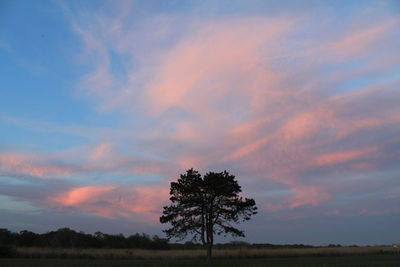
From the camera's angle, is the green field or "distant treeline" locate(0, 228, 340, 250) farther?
"distant treeline" locate(0, 228, 340, 250)

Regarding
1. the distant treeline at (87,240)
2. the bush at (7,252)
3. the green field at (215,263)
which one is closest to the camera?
the green field at (215,263)

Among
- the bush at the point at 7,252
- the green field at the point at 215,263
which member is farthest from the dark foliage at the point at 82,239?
the green field at the point at 215,263

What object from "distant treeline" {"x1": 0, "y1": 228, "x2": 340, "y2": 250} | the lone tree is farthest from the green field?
"distant treeline" {"x1": 0, "y1": 228, "x2": 340, "y2": 250}

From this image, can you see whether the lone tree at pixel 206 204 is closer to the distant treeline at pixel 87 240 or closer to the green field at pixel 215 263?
the green field at pixel 215 263

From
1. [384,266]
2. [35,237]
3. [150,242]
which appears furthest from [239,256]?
[35,237]

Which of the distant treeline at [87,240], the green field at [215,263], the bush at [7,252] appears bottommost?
the green field at [215,263]

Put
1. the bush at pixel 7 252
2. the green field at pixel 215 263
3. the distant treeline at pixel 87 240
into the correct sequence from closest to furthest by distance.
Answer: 1. the green field at pixel 215 263
2. the bush at pixel 7 252
3. the distant treeline at pixel 87 240

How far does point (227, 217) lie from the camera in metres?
44.6

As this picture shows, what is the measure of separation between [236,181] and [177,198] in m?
6.76

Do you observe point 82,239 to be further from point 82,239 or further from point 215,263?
point 215,263

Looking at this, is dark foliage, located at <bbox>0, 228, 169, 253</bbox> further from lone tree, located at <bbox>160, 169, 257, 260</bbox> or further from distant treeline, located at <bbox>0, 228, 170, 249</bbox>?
lone tree, located at <bbox>160, 169, 257, 260</bbox>

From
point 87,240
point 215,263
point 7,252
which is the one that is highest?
point 87,240

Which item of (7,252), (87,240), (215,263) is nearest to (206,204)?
(215,263)

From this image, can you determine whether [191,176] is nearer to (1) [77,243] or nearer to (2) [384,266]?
(2) [384,266]
